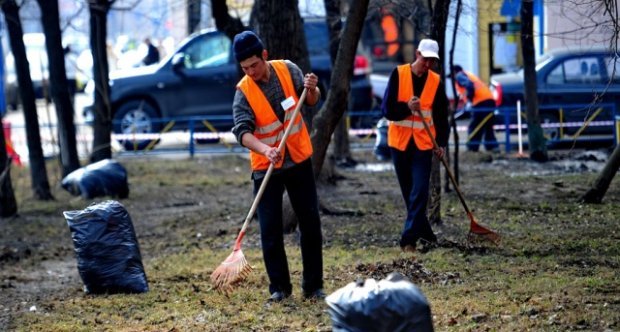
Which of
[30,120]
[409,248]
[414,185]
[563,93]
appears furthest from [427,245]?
[563,93]

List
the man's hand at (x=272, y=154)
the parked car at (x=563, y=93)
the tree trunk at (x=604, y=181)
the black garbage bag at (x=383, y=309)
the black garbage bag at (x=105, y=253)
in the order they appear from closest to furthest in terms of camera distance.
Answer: the black garbage bag at (x=383, y=309) → the man's hand at (x=272, y=154) → the black garbage bag at (x=105, y=253) → the tree trunk at (x=604, y=181) → the parked car at (x=563, y=93)

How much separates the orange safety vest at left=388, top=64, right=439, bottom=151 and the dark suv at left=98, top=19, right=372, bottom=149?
40.3 feet

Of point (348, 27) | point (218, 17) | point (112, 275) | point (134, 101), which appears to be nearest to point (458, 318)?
point (112, 275)

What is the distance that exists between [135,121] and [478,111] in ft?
20.5

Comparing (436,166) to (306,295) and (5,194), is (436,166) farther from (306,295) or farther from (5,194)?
(5,194)

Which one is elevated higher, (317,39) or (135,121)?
(317,39)

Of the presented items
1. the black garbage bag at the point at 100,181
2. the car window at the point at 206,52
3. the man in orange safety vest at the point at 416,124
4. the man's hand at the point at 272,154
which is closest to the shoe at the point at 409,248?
the man in orange safety vest at the point at 416,124

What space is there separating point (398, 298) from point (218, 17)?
723cm

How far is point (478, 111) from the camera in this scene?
62.4ft

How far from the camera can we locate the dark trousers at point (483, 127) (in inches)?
748

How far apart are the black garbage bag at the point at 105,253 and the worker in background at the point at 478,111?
10656 mm

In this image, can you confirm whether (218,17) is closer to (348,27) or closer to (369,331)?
A: (348,27)

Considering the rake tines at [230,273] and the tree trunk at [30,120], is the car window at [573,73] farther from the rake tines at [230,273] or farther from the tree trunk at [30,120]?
the rake tines at [230,273]

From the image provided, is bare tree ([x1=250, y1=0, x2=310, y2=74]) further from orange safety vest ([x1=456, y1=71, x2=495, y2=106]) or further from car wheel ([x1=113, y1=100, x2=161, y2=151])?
car wheel ([x1=113, y1=100, x2=161, y2=151])
